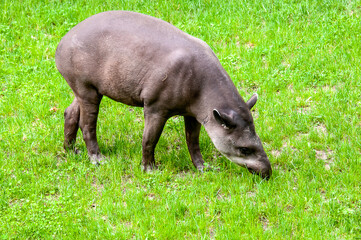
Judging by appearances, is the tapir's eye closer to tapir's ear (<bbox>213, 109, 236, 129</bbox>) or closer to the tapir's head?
the tapir's head

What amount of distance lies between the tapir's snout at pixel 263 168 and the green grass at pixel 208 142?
115mm

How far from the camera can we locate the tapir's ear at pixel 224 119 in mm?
7074

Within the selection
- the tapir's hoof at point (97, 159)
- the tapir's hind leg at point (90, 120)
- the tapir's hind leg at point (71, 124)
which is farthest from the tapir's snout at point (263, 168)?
the tapir's hind leg at point (71, 124)

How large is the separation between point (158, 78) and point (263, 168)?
185 cm

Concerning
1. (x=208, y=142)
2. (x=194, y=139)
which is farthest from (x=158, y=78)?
(x=208, y=142)

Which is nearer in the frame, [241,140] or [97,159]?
[241,140]

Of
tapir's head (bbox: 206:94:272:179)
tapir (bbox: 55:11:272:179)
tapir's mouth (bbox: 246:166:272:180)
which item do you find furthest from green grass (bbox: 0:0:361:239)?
tapir (bbox: 55:11:272:179)

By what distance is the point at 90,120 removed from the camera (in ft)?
26.3

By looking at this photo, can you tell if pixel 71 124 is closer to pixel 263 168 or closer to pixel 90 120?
pixel 90 120

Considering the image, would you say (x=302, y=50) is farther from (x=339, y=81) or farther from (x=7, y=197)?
(x=7, y=197)

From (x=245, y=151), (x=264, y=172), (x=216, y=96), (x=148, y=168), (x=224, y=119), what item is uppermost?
(x=216, y=96)

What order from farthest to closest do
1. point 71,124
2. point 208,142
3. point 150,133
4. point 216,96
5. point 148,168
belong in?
point 208,142 → point 71,124 → point 148,168 → point 150,133 → point 216,96

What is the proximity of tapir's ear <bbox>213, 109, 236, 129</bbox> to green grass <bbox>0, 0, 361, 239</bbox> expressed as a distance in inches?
30.8

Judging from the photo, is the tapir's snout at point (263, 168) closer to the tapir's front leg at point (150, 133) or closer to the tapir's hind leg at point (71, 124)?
the tapir's front leg at point (150, 133)
